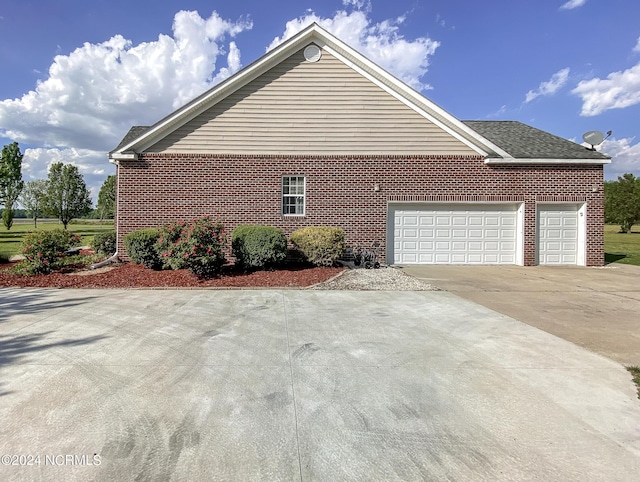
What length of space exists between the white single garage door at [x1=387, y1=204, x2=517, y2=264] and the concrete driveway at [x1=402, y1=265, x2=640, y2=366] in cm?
60

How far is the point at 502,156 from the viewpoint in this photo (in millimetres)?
12172

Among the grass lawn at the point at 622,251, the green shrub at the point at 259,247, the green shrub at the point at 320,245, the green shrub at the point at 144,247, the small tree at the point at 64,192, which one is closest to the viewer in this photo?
the green shrub at the point at 259,247

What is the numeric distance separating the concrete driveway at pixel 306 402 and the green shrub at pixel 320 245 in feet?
15.5

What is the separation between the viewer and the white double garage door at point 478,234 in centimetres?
1250

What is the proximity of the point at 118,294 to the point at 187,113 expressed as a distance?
6877 millimetres

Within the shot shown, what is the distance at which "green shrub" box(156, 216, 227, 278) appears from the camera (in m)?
8.73

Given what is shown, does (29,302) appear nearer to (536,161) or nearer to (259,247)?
(259,247)

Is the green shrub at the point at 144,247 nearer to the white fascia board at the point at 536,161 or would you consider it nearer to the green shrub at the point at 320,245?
the green shrub at the point at 320,245

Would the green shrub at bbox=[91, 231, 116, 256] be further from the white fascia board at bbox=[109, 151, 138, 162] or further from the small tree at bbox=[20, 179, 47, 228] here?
the small tree at bbox=[20, 179, 47, 228]

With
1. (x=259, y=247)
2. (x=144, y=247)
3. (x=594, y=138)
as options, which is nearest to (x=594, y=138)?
(x=594, y=138)

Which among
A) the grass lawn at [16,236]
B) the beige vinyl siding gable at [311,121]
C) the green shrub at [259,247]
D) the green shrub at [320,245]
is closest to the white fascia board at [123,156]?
the beige vinyl siding gable at [311,121]

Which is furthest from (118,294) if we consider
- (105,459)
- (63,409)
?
(105,459)

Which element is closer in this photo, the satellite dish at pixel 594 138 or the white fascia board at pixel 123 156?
the white fascia board at pixel 123 156

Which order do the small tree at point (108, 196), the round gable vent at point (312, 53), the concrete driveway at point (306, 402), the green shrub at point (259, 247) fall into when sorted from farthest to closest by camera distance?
the small tree at point (108, 196)
the round gable vent at point (312, 53)
the green shrub at point (259, 247)
the concrete driveway at point (306, 402)
